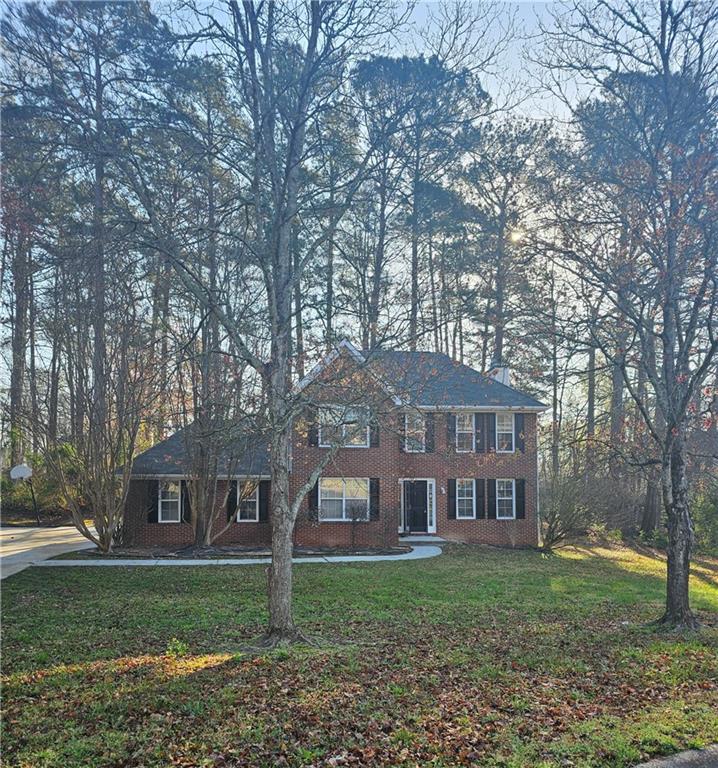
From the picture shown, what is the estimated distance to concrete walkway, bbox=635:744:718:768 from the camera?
16.0 ft

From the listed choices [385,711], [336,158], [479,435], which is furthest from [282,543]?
[479,435]

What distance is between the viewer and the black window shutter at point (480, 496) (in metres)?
23.3

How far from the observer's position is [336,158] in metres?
9.24

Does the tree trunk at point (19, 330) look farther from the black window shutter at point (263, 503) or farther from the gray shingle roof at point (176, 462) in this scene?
the black window shutter at point (263, 503)

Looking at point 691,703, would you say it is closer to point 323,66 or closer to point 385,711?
point 385,711

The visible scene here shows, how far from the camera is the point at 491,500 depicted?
917 inches

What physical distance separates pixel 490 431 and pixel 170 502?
10.3 meters

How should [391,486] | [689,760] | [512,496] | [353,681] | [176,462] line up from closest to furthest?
[689,760] < [353,681] < [176,462] < [391,486] < [512,496]

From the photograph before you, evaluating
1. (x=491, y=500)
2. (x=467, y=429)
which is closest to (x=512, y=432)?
(x=467, y=429)

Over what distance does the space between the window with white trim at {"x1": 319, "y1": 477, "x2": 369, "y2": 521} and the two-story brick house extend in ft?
0.10

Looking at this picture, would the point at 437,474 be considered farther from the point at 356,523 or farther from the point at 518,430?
the point at 356,523

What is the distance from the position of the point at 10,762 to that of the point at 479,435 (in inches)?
775

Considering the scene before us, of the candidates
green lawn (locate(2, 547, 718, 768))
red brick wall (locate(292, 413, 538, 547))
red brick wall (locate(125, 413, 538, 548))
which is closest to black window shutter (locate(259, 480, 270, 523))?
red brick wall (locate(125, 413, 538, 548))

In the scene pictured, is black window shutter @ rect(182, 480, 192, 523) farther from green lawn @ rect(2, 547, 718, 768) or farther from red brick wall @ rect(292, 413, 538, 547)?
green lawn @ rect(2, 547, 718, 768)
